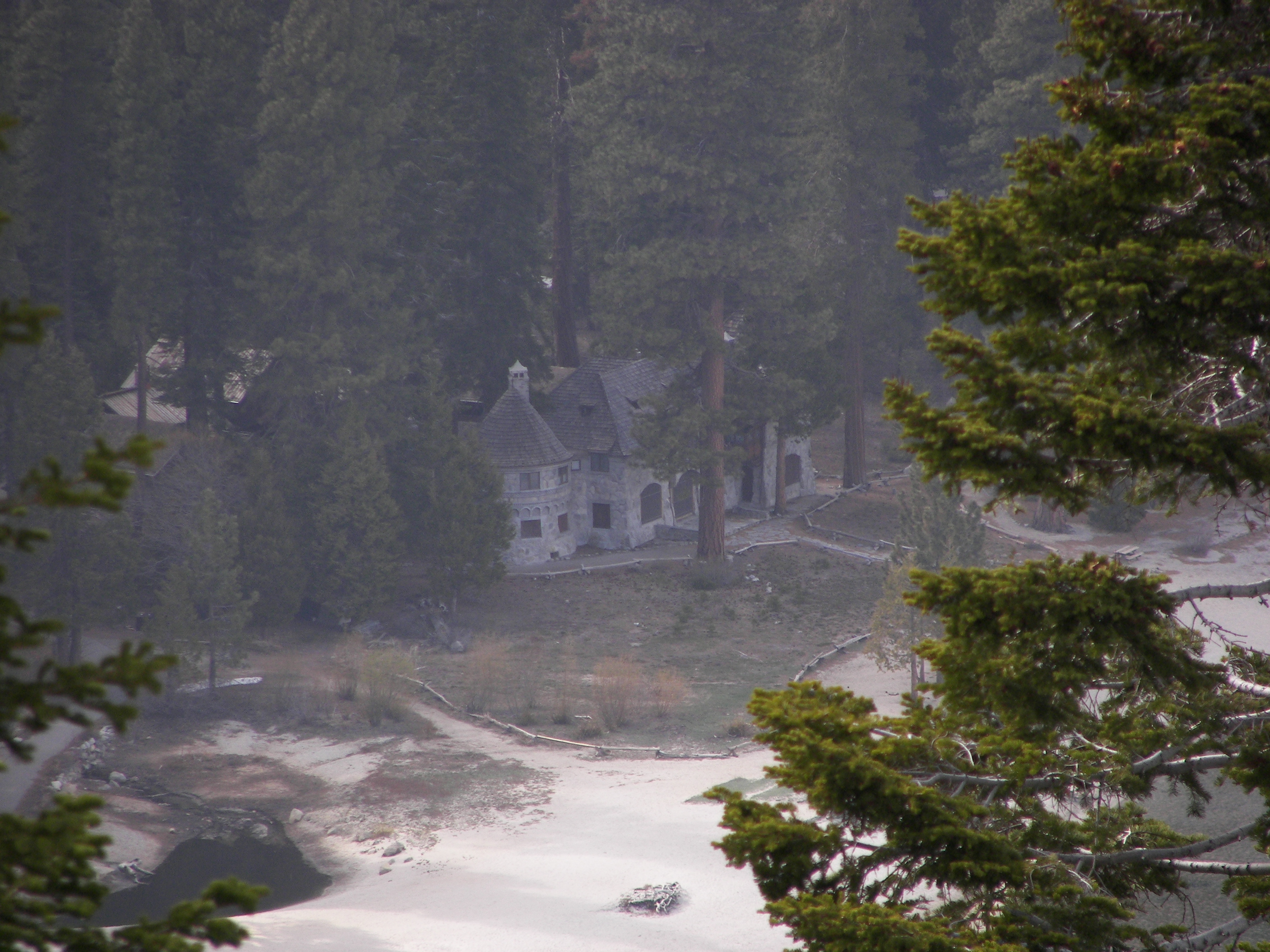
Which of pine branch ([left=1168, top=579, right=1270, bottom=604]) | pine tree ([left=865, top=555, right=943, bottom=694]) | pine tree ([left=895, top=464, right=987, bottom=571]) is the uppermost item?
pine branch ([left=1168, top=579, right=1270, bottom=604])

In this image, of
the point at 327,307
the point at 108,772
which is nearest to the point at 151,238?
the point at 327,307

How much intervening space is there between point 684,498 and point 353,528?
540 inches

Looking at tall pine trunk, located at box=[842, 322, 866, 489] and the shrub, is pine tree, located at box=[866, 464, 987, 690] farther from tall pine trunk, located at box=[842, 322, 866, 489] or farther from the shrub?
tall pine trunk, located at box=[842, 322, 866, 489]

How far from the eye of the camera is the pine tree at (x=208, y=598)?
28266 mm

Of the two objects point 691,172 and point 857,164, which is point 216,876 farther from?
point 857,164

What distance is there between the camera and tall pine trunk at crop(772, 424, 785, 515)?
43.3 m

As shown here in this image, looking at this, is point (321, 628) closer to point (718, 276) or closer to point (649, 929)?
point (718, 276)

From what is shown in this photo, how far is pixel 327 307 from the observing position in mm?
35656

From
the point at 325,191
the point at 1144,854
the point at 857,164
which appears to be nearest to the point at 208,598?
the point at 325,191

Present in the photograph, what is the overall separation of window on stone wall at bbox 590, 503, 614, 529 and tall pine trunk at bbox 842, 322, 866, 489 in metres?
10.1

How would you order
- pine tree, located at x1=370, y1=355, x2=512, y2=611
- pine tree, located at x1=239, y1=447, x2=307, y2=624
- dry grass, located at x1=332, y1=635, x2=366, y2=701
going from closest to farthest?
dry grass, located at x1=332, y1=635, x2=366, y2=701 < pine tree, located at x1=239, y1=447, x2=307, y2=624 < pine tree, located at x1=370, y1=355, x2=512, y2=611

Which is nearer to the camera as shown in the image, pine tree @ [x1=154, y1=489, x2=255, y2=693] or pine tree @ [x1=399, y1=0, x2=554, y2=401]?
pine tree @ [x1=154, y1=489, x2=255, y2=693]

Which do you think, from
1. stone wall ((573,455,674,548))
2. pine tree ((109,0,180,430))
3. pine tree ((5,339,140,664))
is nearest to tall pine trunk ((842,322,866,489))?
stone wall ((573,455,674,548))

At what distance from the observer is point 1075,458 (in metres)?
5.86
